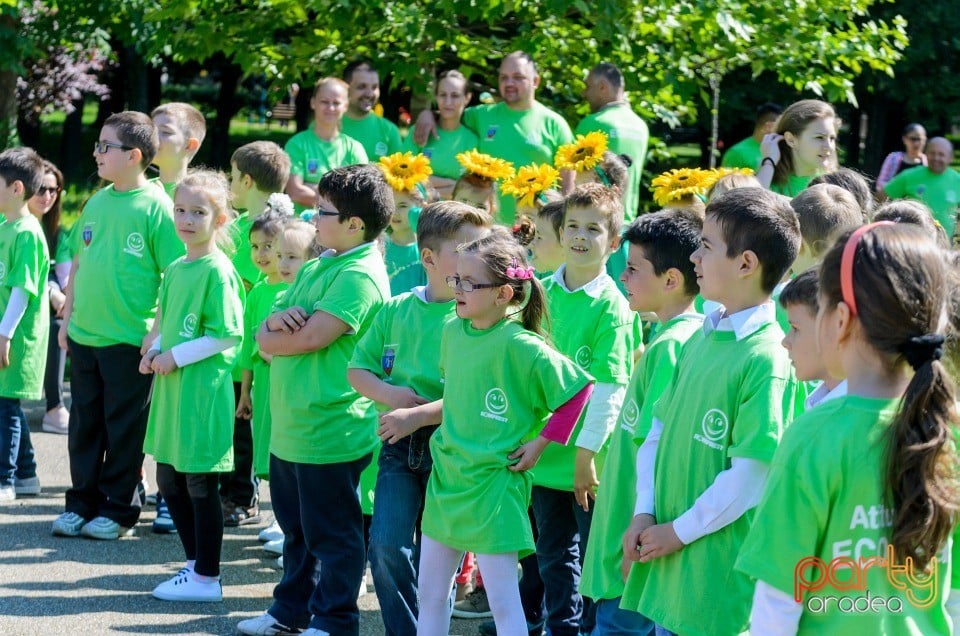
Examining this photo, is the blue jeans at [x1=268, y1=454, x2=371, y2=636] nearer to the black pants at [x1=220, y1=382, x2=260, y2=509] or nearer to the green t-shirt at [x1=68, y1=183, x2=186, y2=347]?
the green t-shirt at [x1=68, y1=183, x2=186, y2=347]

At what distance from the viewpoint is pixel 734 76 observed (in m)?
19.9

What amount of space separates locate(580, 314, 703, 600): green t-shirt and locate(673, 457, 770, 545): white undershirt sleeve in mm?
462

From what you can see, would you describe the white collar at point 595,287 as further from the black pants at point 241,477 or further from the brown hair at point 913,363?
the black pants at point 241,477

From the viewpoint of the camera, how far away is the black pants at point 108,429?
21.4 feet

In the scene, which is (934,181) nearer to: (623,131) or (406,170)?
(623,131)

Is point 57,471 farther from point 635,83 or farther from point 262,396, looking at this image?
point 635,83

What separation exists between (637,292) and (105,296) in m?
3.37

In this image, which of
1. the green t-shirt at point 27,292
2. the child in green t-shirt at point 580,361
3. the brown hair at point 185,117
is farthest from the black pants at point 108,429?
the child in green t-shirt at point 580,361

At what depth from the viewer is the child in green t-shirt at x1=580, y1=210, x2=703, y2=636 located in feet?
12.8

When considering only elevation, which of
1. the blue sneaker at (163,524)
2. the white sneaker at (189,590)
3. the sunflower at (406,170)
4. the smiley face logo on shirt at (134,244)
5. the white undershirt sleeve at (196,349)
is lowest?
the blue sneaker at (163,524)

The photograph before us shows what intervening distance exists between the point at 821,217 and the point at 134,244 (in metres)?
3.55

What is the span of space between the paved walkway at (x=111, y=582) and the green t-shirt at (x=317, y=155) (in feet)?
7.88

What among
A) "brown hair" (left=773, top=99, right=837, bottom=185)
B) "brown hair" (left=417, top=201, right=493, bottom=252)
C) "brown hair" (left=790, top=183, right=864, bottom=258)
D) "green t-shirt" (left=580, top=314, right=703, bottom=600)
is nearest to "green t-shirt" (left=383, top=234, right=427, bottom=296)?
"brown hair" (left=417, top=201, right=493, bottom=252)

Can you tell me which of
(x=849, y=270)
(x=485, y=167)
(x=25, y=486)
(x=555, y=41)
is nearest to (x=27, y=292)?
(x=25, y=486)
